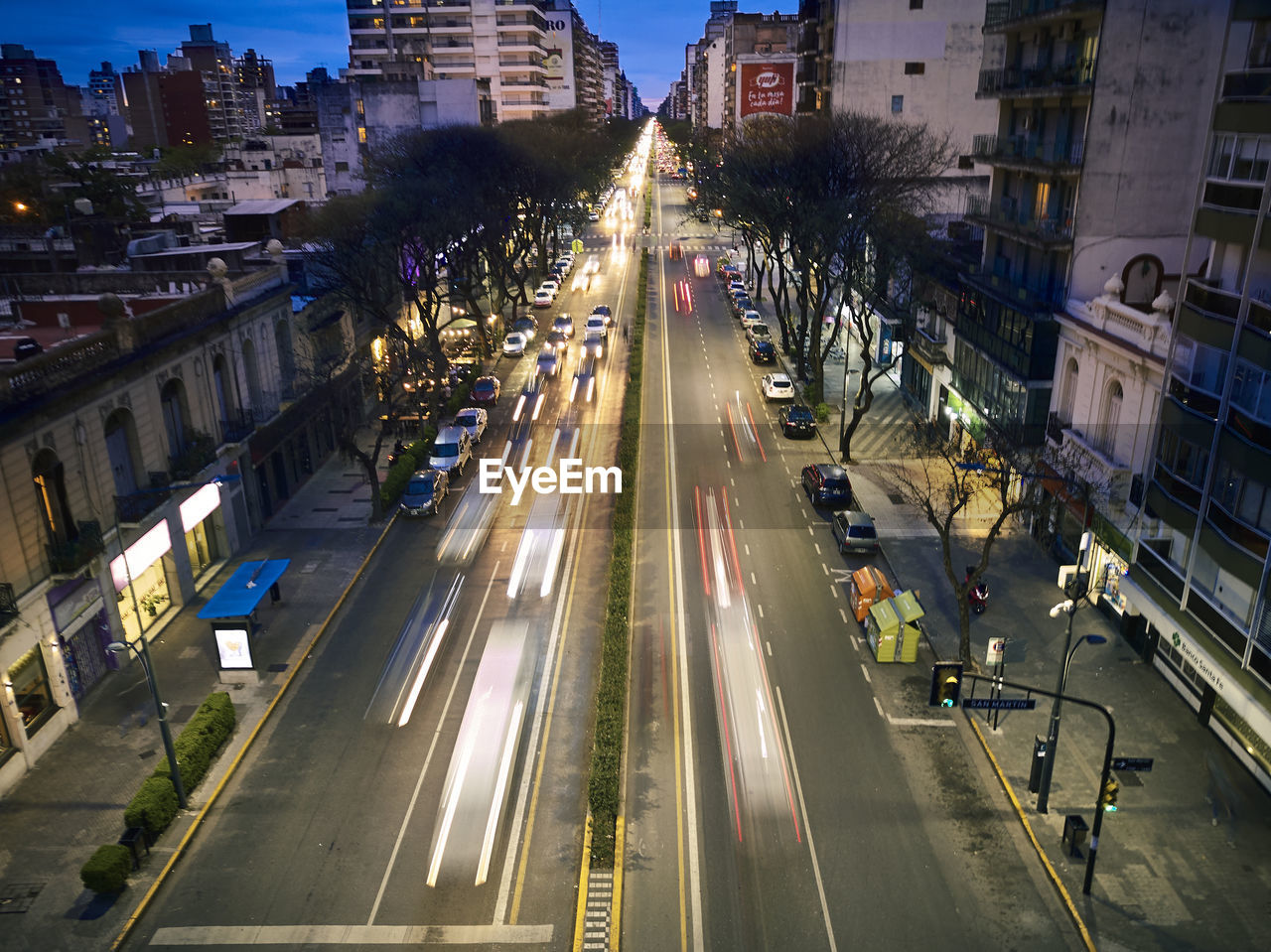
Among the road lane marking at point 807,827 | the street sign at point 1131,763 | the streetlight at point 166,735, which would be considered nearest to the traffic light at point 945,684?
the street sign at point 1131,763

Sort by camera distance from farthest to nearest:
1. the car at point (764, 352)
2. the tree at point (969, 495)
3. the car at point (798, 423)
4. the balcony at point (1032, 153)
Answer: the car at point (764, 352) < the car at point (798, 423) < the balcony at point (1032, 153) < the tree at point (969, 495)

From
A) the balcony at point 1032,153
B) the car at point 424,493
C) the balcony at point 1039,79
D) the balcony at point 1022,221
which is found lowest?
the car at point 424,493

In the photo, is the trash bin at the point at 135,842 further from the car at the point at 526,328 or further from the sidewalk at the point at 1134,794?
the car at the point at 526,328

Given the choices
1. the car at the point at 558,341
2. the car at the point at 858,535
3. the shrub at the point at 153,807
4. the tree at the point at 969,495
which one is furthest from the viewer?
the car at the point at 558,341

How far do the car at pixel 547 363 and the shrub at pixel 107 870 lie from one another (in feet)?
149

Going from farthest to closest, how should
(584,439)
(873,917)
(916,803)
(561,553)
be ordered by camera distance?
(584,439) < (561,553) < (916,803) < (873,917)

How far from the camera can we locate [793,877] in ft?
65.4

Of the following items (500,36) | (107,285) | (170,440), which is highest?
(500,36)

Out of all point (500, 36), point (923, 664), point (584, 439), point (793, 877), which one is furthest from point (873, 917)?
point (500, 36)

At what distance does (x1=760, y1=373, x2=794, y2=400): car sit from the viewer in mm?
54562

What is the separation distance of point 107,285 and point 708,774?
31994 millimetres

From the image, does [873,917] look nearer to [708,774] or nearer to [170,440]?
[708,774]

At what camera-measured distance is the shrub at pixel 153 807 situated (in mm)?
20922

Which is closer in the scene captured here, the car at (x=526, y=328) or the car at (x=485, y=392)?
the car at (x=485, y=392)
